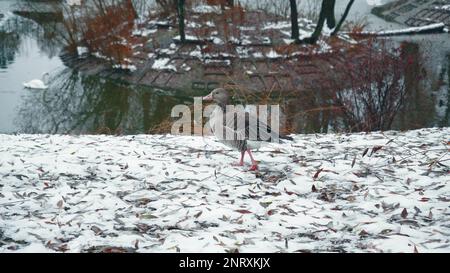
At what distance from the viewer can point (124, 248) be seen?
11.6 ft

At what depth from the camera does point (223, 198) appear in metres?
4.63

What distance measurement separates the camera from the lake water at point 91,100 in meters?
16.2

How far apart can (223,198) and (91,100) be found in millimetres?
16890

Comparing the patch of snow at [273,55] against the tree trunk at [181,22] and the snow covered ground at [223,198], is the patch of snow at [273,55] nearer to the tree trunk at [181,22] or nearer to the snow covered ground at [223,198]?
the tree trunk at [181,22]

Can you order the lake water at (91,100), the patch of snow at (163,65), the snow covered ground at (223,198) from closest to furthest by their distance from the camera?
the snow covered ground at (223,198) → the lake water at (91,100) → the patch of snow at (163,65)

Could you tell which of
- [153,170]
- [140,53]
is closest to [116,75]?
[140,53]

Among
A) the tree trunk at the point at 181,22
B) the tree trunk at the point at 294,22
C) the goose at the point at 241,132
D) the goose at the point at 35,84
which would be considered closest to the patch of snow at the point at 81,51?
the goose at the point at 35,84

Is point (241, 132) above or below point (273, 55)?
below

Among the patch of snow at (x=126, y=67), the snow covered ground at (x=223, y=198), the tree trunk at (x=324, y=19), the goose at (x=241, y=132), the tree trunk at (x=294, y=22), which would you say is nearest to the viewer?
the snow covered ground at (x=223, y=198)

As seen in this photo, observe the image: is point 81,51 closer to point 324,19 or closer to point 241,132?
point 324,19

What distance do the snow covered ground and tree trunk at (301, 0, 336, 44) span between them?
18966 millimetres

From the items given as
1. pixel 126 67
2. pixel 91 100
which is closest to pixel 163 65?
pixel 126 67

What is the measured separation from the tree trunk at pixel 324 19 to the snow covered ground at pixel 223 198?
18966mm
